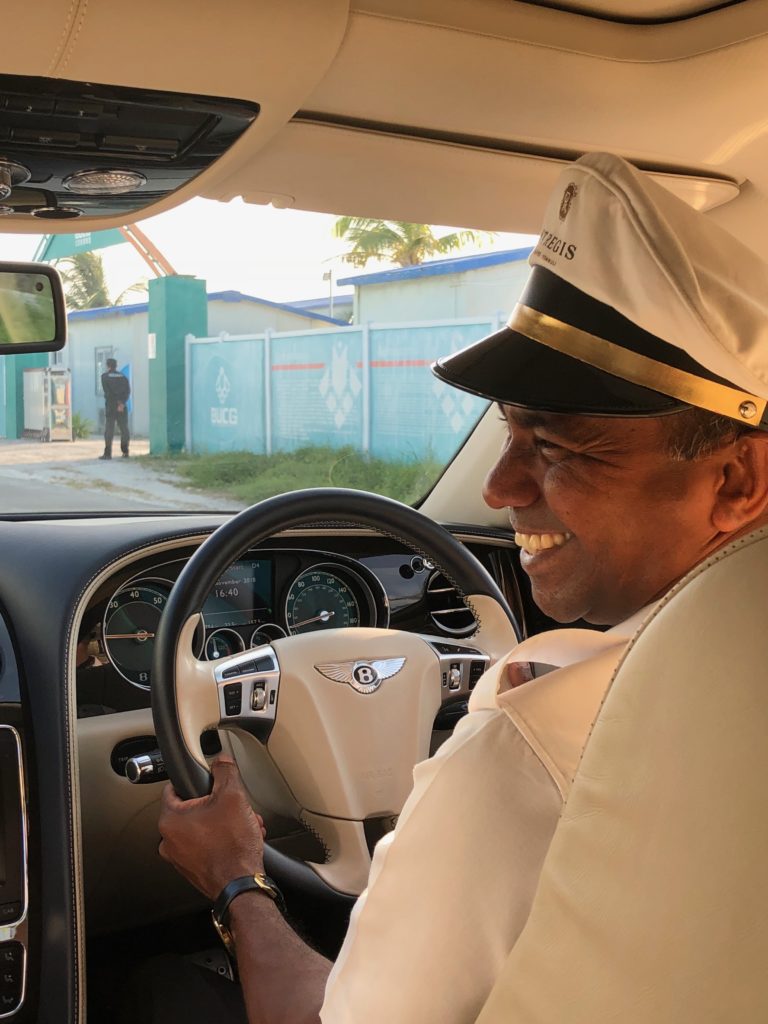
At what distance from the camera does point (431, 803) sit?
98 cm

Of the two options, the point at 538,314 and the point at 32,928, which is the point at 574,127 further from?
the point at 32,928

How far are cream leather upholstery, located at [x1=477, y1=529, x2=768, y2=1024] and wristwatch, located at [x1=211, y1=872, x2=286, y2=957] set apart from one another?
771 mm

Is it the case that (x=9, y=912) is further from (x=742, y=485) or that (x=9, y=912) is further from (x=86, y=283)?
(x=86, y=283)

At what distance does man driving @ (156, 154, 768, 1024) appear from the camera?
0.95 meters

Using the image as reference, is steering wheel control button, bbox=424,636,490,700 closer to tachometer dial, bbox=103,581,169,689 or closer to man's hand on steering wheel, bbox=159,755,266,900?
man's hand on steering wheel, bbox=159,755,266,900

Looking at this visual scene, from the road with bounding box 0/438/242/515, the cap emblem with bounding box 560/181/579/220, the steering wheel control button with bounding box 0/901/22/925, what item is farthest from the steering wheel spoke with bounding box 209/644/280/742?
the road with bounding box 0/438/242/515

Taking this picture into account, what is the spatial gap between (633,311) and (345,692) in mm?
1079

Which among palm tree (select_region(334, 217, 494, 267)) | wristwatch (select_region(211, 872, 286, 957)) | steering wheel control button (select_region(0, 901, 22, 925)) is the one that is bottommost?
steering wheel control button (select_region(0, 901, 22, 925))

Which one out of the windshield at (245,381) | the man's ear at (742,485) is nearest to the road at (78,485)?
the windshield at (245,381)

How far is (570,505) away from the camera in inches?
46.8

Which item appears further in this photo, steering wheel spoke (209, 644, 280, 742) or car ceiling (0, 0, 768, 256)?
steering wheel spoke (209, 644, 280, 742)

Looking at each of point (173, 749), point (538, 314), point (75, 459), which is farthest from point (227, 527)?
point (75, 459)

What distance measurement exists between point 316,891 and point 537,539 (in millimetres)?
908

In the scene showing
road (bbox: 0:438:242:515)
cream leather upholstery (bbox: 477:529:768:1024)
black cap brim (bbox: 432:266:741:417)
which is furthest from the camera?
road (bbox: 0:438:242:515)
